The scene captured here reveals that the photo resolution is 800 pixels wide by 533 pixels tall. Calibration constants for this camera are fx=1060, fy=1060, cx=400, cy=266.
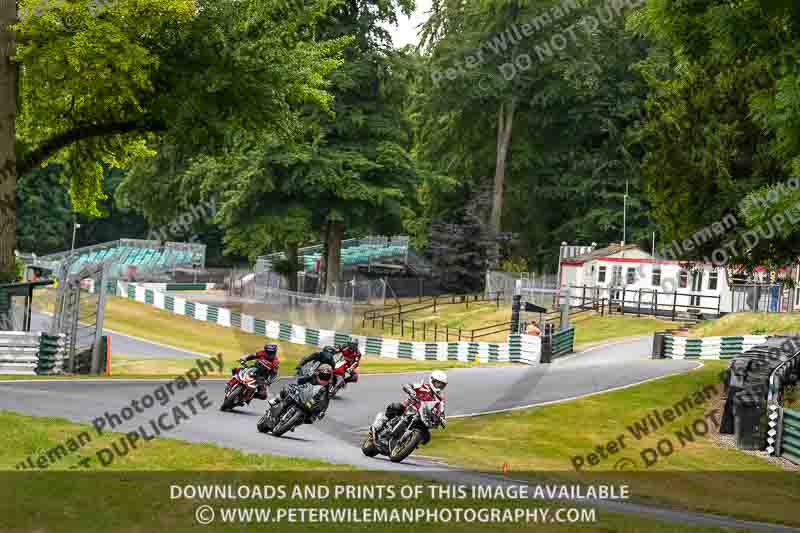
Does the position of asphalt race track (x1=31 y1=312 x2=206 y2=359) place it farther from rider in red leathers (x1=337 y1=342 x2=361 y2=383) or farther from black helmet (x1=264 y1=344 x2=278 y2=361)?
black helmet (x1=264 y1=344 x2=278 y2=361)

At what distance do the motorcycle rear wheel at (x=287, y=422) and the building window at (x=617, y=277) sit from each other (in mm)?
40438

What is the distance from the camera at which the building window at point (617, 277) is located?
54.1 meters

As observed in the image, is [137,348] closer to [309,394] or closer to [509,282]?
[509,282]

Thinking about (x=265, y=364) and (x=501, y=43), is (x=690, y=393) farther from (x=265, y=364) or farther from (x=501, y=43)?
(x=501, y=43)

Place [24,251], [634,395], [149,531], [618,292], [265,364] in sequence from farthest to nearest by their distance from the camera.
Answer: [24,251] < [618,292] < [634,395] < [265,364] < [149,531]

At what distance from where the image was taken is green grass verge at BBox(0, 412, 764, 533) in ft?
33.1

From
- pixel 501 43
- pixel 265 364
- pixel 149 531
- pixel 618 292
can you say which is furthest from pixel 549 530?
pixel 501 43

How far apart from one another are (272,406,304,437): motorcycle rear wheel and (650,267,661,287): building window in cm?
4010

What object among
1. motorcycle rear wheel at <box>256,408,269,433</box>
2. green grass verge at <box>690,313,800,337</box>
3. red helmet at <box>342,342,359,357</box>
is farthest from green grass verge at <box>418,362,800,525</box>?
green grass verge at <box>690,313,800,337</box>

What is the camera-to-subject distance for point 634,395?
83.6 ft

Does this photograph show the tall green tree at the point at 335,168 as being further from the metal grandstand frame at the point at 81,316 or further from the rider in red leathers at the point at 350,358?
the rider in red leathers at the point at 350,358

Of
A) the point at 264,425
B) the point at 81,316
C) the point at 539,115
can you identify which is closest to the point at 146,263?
the point at 539,115

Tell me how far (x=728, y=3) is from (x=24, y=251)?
259 ft

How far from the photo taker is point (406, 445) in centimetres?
1403
